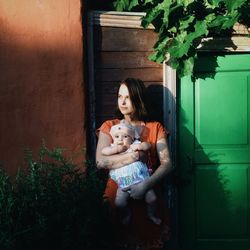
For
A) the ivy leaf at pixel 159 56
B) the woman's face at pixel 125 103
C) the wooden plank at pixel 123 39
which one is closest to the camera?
the woman's face at pixel 125 103

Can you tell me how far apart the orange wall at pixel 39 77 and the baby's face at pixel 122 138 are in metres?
0.69

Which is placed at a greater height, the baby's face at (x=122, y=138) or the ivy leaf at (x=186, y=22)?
the ivy leaf at (x=186, y=22)

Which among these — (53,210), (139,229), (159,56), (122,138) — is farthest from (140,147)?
(159,56)

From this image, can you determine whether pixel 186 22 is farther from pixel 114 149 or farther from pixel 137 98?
pixel 114 149

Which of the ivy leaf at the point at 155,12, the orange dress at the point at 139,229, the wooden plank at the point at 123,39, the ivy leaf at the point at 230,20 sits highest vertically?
the ivy leaf at the point at 155,12

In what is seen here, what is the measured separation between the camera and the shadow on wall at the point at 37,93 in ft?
18.7

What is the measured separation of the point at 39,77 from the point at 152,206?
5.10 feet

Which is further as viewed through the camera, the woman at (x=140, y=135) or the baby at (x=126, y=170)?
the woman at (x=140, y=135)

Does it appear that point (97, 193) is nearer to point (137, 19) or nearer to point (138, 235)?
point (138, 235)

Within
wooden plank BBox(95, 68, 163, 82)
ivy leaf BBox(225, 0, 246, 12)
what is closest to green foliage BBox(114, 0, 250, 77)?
ivy leaf BBox(225, 0, 246, 12)

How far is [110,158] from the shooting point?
206 inches

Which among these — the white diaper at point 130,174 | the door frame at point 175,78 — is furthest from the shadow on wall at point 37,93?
the door frame at point 175,78

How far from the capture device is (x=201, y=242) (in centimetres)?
628

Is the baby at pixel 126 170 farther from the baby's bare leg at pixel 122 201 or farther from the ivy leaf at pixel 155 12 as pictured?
the ivy leaf at pixel 155 12
